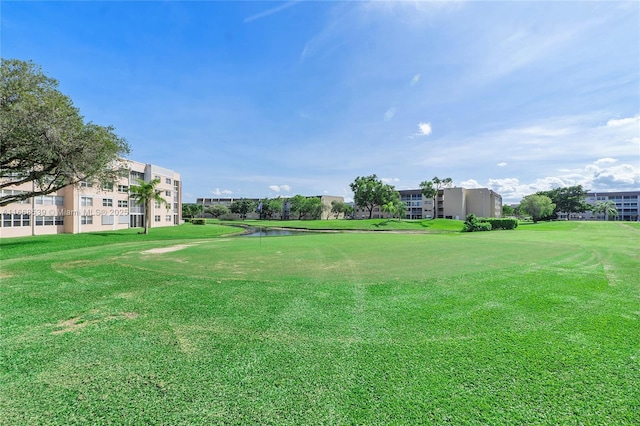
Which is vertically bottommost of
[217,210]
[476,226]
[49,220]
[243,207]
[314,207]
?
[476,226]

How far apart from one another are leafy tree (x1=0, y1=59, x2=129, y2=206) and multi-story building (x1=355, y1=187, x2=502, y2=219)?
93.0m

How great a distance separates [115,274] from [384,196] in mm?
80168

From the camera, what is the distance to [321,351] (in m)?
4.32

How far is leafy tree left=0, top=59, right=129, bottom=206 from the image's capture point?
45.3 ft

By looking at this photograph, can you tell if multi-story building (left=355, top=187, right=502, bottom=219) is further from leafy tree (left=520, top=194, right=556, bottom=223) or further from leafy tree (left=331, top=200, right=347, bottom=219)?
leafy tree (left=331, top=200, right=347, bottom=219)

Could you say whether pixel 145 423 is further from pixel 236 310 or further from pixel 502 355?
pixel 502 355

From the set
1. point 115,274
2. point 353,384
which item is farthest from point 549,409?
point 115,274

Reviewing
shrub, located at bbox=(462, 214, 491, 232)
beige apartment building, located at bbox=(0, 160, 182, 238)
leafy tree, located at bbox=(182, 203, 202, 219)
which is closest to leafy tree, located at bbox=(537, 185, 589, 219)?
shrub, located at bbox=(462, 214, 491, 232)

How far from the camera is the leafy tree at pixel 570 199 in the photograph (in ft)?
312

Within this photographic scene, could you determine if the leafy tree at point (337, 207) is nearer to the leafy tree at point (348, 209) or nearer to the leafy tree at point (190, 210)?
the leafy tree at point (348, 209)

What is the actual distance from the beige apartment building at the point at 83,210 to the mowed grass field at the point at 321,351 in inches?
797

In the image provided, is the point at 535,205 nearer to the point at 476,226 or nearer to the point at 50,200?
the point at 476,226

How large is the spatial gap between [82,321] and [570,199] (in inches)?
5012

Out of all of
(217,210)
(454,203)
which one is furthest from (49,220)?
(454,203)
